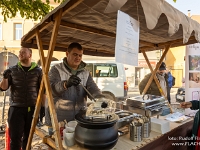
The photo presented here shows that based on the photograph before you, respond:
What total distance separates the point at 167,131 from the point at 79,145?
100cm

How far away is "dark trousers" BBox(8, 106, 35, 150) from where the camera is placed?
7.47 ft

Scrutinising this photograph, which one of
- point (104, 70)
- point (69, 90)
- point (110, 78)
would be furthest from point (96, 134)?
point (104, 70)

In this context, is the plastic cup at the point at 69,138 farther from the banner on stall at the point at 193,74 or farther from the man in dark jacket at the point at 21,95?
the banner on stall at the point at 193,74

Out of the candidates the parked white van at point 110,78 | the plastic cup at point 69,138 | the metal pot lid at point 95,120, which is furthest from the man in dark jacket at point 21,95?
the parked white van at point 110,78

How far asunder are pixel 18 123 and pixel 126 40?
214 centimetres

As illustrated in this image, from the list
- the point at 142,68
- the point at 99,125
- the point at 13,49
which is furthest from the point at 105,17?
the point at 142,68

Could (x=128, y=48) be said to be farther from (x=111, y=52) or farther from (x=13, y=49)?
(x=13, y=49)

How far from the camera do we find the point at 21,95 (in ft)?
7.79

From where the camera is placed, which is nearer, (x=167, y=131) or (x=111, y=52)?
(x=167, y=131)

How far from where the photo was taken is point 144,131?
1445 mm

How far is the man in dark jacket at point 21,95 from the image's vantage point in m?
2.30

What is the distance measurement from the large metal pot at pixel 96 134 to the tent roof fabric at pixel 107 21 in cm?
75

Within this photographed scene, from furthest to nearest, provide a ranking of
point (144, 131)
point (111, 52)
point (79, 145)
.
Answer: point (111, 52)
point (144, 131)
point (79, 145)

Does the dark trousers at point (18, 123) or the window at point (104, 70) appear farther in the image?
the window at point (104, 70)
